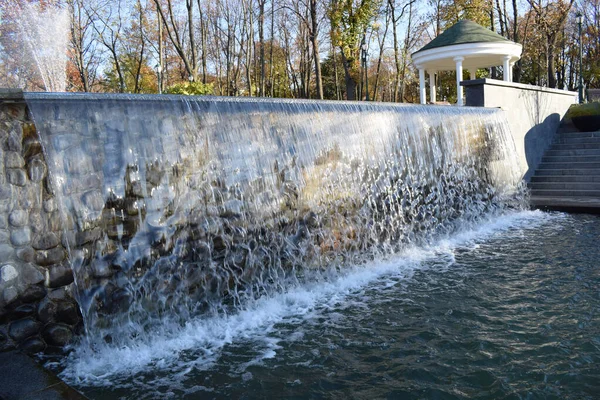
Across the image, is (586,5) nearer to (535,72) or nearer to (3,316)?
(535,72)

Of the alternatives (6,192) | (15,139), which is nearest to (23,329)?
(6,192)

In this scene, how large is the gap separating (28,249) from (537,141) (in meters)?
10.7

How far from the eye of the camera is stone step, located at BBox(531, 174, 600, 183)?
376 inches

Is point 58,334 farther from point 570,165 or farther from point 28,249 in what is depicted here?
point 570,165

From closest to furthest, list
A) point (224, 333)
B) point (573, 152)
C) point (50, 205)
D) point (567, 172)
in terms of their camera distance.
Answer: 1. point (50, 205)
2. point (224, 333)
3. point (567, 172)
4. point (573, 152)

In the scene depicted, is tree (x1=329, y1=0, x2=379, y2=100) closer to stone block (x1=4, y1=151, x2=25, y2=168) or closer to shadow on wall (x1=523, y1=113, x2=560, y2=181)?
shadow on wall (x1=523, y1=113, x2=560, y2=181)

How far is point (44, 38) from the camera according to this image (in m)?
20.2

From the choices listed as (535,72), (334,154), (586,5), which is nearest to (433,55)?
(334,154)

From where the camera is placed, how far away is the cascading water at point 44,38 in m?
19.9

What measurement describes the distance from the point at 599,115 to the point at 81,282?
38.5ft

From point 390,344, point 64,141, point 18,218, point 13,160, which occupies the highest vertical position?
point 64,141

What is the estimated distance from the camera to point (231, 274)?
462 cm

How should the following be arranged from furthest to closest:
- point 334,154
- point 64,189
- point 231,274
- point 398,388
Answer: point 334,154, point 231,274, point 64,189, point 398,388

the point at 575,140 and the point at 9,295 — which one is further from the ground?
the point at 575,140
